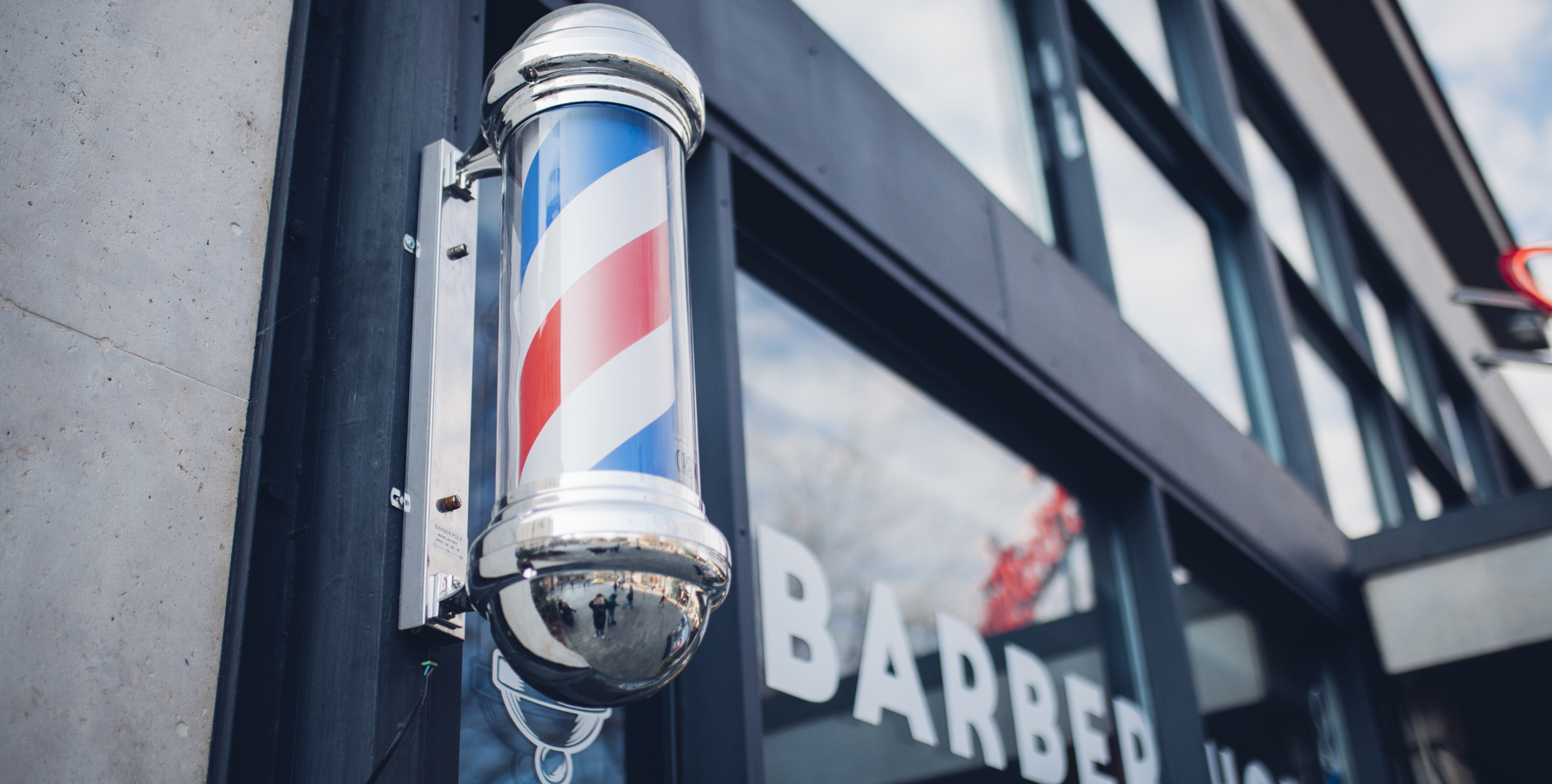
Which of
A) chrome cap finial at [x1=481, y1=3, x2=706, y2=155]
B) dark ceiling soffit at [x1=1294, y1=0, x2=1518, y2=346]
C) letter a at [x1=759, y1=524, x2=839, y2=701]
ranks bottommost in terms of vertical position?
letter a at [x1=759, y1=524, x2=839, y2=701]

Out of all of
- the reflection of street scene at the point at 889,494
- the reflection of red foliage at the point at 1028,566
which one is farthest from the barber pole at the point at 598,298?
the reflection of red foliage at the point at 1028,566

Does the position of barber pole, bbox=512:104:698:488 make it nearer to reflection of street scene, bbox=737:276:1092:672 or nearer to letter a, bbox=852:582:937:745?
reflection of street scene, bbox=737:276:1092:672

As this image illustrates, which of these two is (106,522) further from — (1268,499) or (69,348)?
(1268,499)

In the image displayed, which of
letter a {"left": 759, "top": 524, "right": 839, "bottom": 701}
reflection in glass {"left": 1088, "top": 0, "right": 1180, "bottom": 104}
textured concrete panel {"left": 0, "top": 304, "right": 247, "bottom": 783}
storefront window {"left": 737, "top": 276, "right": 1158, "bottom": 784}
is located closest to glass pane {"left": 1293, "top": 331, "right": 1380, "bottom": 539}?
reflection in glass {"left": 1088, "top": 0, "right": 1180, "bottom": 104}

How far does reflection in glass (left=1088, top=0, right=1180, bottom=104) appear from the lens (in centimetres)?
598

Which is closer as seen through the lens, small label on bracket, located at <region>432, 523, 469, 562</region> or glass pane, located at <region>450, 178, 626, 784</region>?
small label on bracket, located at <region>432, 523, 469, 562</region>

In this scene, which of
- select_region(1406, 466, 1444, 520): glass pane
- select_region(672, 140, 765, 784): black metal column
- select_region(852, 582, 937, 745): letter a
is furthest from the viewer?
select_region(1406, 466, 1444, 520): glass pane

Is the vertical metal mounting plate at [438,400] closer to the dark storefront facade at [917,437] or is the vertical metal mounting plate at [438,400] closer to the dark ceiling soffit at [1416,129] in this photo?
the dark storefront facade at [917,437]

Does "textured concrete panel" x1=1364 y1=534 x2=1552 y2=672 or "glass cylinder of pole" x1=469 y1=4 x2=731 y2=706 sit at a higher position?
"textured concrete panel" x1=1364 y1=534 x2=1552 y2=672

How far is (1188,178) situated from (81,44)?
6.01 m

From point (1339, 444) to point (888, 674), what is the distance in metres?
5.86

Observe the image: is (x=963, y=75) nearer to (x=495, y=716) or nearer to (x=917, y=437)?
(x=917, y=437)

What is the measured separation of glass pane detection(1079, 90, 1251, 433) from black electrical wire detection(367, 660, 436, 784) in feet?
13.3

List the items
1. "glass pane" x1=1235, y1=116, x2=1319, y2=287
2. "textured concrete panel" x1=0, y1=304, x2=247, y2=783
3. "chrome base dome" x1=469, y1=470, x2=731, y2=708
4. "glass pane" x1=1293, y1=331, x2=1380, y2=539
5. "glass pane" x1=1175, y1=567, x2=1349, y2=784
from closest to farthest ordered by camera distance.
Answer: "chrome base dome" x1=469, y1=470, x2=731, y2=708 < "textured concrete panel" x1=0, y1=304, x2=247, y2=783 < "glass pane" x1=1175, y1=567, x2=1349, y2=784 < "glass pane" x1=1293, y1=331, x2=1380, y2=539 < "glass pane" x1=1235, y1=116, x2=1319, y2=287
